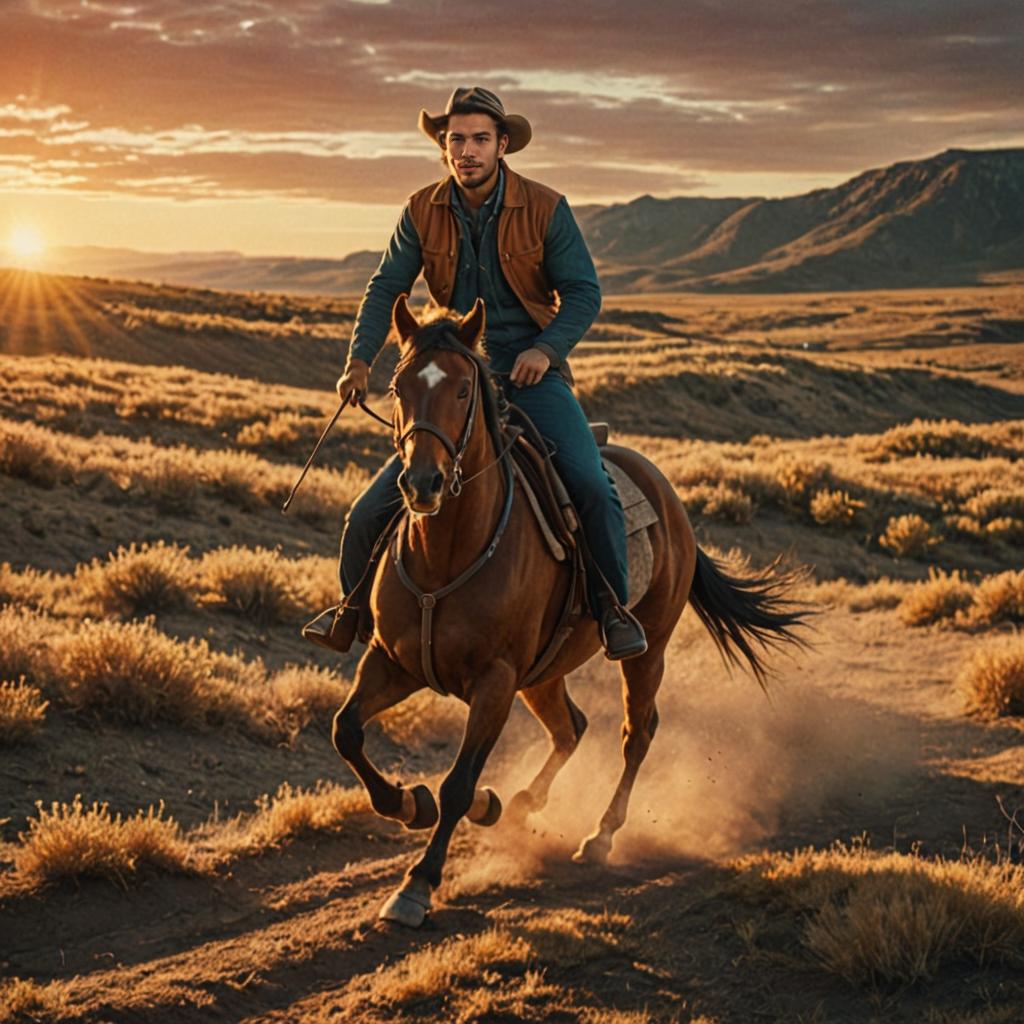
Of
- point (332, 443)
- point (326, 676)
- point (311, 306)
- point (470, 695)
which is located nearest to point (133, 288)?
point (311, 306)

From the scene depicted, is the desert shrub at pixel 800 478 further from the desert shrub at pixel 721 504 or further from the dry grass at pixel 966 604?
the dry grass at pixel 966 604

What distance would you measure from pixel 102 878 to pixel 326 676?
4504 mm

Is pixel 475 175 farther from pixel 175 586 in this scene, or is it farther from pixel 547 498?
pixel 175 586

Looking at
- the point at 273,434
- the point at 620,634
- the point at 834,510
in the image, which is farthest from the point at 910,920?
the point at 273,434

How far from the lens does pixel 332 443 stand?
88.2 ft

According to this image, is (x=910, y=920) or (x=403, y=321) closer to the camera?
(x=910, y=920)

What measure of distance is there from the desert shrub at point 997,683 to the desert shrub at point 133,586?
786 centimetres

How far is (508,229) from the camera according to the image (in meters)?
6.76

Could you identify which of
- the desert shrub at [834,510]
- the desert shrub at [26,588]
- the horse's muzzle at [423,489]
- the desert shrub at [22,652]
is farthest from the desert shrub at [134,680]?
the desert shrub at [834,510]

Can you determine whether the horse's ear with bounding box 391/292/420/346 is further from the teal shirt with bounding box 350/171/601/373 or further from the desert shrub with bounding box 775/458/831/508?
the desert shrub with bounding box 775/458/831/508

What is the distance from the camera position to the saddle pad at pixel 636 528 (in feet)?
26.2

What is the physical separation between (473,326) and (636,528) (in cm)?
246

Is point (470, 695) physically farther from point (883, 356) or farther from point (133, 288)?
point (883, 356)

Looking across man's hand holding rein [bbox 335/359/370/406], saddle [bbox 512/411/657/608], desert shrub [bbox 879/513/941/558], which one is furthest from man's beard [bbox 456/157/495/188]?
desert shrub [bbox 879/513/941/558]
